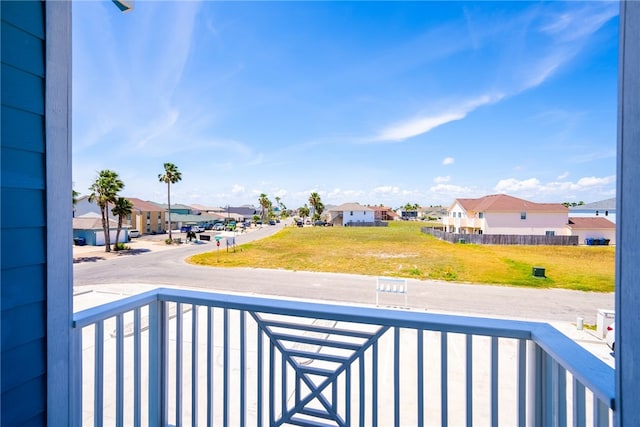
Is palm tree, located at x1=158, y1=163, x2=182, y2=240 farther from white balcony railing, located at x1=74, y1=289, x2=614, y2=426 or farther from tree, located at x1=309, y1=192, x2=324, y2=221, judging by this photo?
tree, located at x1=309, y1=192, x2=324, y2=221

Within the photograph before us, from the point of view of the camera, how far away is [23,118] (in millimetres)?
761

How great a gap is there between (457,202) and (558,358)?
12.5 metres

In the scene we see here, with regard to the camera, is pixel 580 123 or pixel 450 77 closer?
pixel 580 123

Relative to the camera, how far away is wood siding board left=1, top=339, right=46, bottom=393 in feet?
2.40

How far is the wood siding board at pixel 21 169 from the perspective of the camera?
28.4 inches

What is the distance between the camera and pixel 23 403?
0.78 meters

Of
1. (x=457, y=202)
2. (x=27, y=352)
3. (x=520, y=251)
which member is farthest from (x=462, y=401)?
(x=457, y=202)

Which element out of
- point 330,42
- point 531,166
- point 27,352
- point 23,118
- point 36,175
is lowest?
point 27,352

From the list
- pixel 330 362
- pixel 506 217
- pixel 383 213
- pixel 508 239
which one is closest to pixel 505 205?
pixel 506 217

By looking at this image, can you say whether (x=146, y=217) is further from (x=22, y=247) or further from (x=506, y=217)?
(x=506, y=217)

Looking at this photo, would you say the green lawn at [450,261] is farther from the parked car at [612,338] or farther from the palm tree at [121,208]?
the parked car at [612,338]

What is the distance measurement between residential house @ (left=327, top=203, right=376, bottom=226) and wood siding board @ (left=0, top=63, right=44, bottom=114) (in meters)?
29.8

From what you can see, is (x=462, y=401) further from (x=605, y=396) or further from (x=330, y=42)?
(x=330, y=42)

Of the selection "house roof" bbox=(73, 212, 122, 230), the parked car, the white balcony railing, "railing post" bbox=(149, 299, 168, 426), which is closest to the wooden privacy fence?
the parked car
